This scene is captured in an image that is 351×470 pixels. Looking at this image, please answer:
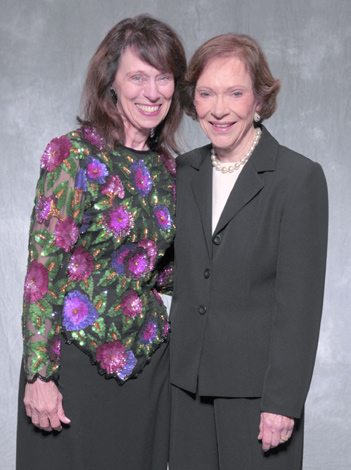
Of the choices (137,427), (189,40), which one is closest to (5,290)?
(189,40)

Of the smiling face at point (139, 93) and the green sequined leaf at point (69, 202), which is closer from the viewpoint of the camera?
the green sequined leaf at point (69, 202)

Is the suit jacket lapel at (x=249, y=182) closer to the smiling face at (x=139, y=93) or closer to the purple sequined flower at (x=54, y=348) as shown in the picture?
the smiling face at (x=139, y=93)

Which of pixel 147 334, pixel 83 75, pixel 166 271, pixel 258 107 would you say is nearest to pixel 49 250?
pixel 147 334

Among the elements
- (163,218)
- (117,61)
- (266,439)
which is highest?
(117,61)

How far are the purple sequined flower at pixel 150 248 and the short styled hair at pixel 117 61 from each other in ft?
1.00

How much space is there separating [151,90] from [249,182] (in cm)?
41

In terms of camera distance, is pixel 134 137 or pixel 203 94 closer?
pixel 203 94

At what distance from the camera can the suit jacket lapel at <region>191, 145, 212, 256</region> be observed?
2.56 meters

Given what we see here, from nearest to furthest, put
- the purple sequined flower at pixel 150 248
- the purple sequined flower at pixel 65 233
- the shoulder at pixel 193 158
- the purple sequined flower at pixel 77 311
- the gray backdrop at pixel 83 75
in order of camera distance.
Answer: the purple sequined flower at pixel 65 233 → the purple sequined flower at pixel 77 311 → the purple sequined flower at pixel 150 248 → the shoulder at pixel 193 158 → the gray backdrop at pixel 83 75

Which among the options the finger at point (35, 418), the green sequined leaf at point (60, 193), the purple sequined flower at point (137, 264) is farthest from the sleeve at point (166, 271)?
the finger at point (35, 418)

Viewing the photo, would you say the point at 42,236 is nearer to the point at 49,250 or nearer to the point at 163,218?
the point at 49,250

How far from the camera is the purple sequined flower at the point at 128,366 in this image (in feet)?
8.48

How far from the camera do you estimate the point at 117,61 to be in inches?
104

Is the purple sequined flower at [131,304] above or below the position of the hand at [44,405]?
above
